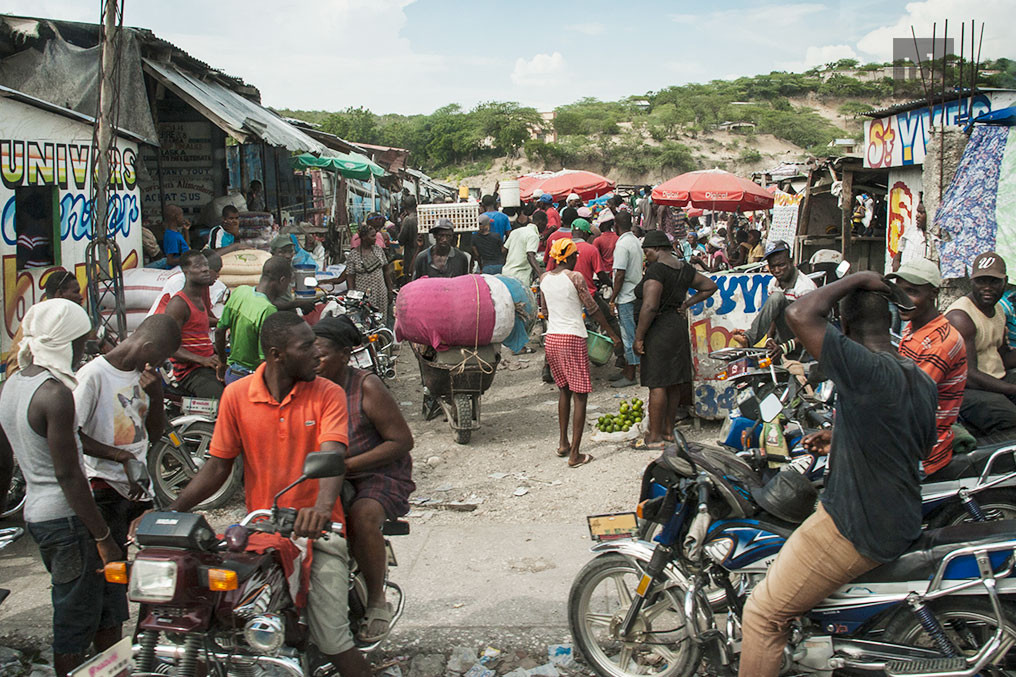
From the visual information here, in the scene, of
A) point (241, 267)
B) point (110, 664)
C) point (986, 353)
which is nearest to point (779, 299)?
point (986, 353)

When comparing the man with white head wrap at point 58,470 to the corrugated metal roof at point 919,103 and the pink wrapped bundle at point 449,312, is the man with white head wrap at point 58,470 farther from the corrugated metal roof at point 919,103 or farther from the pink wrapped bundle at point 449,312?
the corrugated metal roof at point 919,103

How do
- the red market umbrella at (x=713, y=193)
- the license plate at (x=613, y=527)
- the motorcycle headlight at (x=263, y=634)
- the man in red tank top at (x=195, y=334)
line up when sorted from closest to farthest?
the motorcycle headlight at (x=263, y=634), the license plate at (x=613, y=527), the man in red tank top at (x=195, y=334), the red market umbrella at (x=713, y=193)

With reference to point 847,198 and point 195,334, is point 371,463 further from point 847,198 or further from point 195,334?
point 847,198

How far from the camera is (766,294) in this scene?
25.1ft

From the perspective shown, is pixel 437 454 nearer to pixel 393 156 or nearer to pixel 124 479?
pixel 124 479

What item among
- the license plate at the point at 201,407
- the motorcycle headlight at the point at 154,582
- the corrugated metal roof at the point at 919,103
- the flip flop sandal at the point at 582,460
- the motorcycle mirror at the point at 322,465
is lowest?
the flip flop sandal at the point at 582,460

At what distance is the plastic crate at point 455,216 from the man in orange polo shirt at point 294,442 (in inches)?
350

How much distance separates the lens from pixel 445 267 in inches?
379

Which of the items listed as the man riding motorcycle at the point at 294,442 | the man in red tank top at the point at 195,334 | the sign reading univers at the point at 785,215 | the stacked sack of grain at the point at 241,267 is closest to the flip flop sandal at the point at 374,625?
the man riding motorcycle at the point at 294,442

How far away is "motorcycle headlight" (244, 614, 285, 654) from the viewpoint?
267 cm

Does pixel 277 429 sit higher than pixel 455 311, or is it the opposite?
pixel 277 429

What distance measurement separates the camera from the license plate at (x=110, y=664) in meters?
2.52

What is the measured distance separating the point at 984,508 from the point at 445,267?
21.3 ft

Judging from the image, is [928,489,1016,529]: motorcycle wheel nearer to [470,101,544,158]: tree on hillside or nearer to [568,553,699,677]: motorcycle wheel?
[568,553,699,677]: motorcycle wheel
